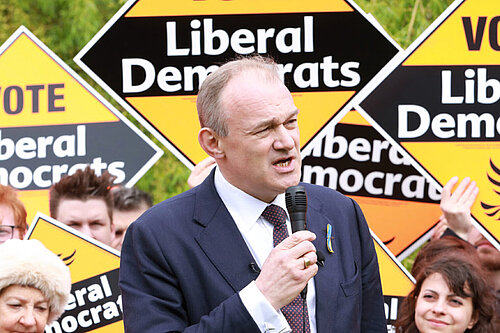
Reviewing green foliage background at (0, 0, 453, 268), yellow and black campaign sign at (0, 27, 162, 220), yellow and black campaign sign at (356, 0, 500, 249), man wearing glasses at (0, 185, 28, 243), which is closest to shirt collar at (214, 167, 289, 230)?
yellow and black campaign sign at (356, 0, 500, 249)

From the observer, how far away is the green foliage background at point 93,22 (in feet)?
21.8

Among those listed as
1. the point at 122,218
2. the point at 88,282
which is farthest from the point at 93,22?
the point at 88,282

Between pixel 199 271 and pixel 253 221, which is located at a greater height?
pixel 253 221

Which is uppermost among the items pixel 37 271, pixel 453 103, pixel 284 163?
pixel 453 103

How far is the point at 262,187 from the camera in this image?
2.73 metres

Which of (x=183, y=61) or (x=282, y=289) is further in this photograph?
(x=183, y=61)

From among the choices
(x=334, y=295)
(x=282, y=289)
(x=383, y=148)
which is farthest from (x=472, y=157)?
(x=282, y=289)

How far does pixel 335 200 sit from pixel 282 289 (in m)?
0.62

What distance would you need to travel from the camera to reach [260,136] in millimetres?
2693

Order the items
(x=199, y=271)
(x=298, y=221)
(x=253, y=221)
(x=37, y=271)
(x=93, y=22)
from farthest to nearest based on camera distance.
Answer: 1. (x=93, y=22)
2. (x=37, y=271)
3. (x=253, y=221)
4. (x=199, y=271)
5. (x=298, y=221)

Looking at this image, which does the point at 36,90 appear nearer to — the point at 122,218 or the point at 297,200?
the point at 122,218

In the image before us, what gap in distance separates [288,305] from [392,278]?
6.72 ft

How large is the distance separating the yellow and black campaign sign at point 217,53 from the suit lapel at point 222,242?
162cm

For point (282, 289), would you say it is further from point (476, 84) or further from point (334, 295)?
point (476, 84)
